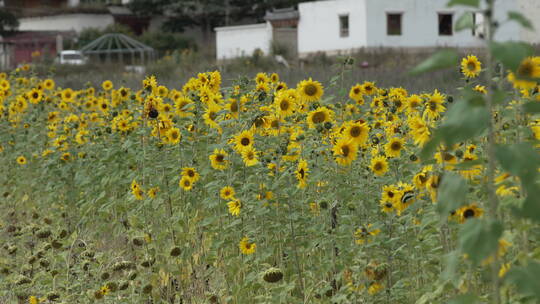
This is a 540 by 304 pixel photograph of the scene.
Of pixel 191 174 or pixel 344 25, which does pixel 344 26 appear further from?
pixel 191 174

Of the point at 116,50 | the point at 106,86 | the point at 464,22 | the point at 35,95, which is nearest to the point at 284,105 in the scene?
the point at 464,22

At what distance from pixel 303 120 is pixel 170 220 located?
0.89m

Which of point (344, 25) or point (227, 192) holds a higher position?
point (344, 25)

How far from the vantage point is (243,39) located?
33406 millimetres

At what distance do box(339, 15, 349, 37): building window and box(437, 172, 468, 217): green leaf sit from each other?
98.7 feet

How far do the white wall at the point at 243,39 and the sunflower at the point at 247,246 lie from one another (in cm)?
2815

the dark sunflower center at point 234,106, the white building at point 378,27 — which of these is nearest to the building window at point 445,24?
the white building at point 378,27

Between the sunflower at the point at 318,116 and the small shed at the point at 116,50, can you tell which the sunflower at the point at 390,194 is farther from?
the small shed at the point at 116,50

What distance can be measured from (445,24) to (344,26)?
13.0ft

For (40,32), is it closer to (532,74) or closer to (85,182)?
(85,182)

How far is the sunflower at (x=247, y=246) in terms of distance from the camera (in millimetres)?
3719

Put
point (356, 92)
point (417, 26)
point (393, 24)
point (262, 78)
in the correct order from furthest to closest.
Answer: point (417, 26), point (393, 24), point (356, 92), point (262, 78)

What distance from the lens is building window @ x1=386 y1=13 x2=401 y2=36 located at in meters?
31.1

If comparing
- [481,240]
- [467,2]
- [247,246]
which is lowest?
[247,246]
